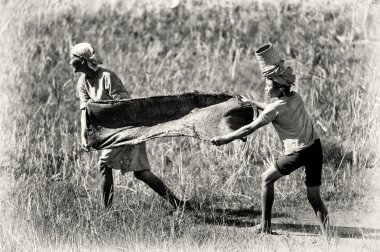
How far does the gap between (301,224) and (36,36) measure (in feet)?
21.0

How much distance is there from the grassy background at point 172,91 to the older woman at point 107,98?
23cm

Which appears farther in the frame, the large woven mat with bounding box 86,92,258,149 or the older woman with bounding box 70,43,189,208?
the older woman with bounding box 70,43,189,208

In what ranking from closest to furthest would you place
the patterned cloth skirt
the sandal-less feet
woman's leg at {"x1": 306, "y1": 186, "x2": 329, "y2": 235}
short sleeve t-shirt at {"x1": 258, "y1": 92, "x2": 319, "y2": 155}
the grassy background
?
short sleeve t-shirt at {"x1": 258, "y1": 92, "x2": 319, "y2": 155} < woman's leg at {"x1": 306, "y1": 186, "x2": 329, "y2": 235} < the sandal-less feet < the grassy background < the patterned cloth skirt

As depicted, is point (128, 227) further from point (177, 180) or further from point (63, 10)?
point (63, 10)

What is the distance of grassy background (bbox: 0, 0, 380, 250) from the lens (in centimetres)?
523

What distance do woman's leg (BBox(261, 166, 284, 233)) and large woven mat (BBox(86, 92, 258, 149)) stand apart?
473mm

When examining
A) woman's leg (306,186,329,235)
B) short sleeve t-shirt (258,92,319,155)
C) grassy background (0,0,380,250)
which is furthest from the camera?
grassy background (0,0,380,250)

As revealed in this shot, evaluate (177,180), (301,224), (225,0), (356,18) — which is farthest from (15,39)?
(301,224)

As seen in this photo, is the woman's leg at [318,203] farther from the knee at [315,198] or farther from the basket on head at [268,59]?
the basket on head at [268,59]

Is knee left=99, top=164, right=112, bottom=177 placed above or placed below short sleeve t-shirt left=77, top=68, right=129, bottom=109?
below

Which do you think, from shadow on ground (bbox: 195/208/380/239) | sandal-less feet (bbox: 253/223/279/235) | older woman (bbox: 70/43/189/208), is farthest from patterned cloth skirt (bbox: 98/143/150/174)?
sandal-less feet (bbox: 253/223/279/235)

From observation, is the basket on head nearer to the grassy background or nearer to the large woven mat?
the large woven mat

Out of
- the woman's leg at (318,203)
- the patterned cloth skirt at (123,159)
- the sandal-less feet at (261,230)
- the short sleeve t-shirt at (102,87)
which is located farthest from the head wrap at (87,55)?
the woman's leg at (318,203)

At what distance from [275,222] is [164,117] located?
1.33 meters
